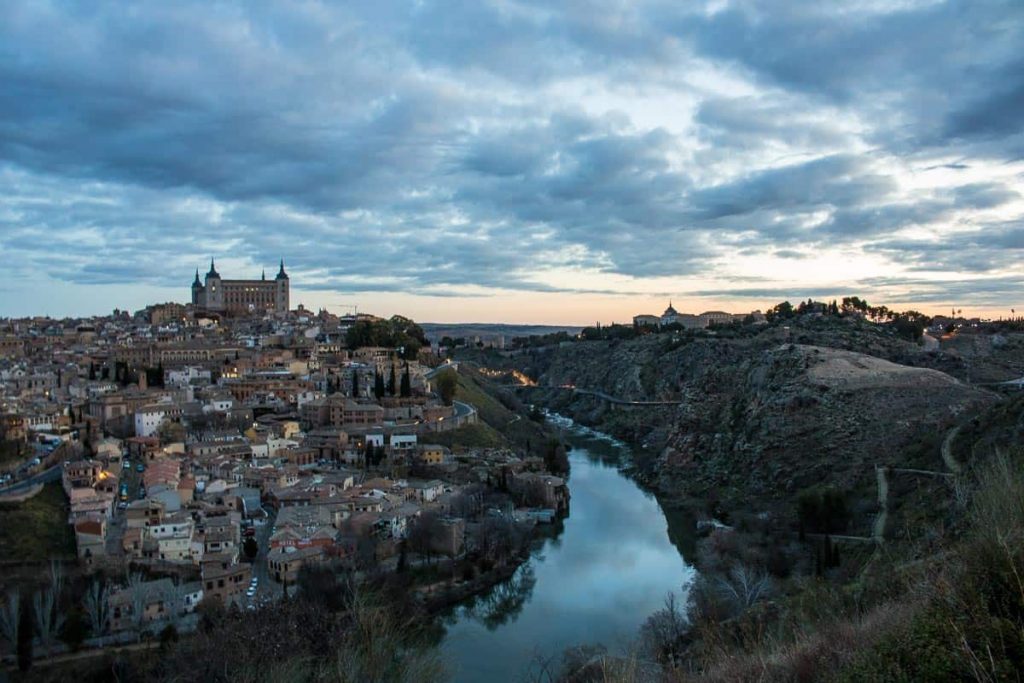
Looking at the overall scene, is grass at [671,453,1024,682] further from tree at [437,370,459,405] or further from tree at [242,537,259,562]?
tree at [437,370,459,405]

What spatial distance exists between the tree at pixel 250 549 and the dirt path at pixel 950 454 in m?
11.6

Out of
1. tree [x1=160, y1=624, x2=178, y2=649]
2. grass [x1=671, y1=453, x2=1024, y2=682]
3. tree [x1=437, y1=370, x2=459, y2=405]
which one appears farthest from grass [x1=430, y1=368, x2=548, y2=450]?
grass [x1=671, y1=453, x2=1024, y2=682]

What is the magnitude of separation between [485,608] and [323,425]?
11.7 m

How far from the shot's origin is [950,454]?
15148 millimetres

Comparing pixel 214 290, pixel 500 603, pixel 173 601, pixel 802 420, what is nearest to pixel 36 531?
pixel 173 601

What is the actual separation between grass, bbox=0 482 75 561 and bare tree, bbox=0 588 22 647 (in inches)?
84.6

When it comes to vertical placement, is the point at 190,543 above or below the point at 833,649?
below

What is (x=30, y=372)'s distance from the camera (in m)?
26.7

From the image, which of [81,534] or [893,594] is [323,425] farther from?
Result: [893,594]

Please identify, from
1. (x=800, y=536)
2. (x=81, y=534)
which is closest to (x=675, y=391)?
(x=800, y=536)

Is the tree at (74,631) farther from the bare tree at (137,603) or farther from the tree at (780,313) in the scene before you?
the tree at (780,313)

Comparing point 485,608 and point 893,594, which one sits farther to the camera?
point 485,608

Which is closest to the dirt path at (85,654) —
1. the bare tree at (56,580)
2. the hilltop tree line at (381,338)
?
the bare tree at (56,580)

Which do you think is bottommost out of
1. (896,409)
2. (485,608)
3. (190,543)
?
(485,608)
